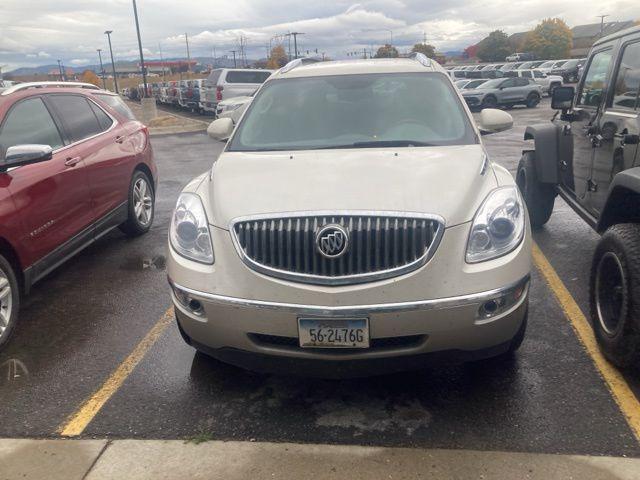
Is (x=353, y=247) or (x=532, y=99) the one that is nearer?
(x=353, y=247)

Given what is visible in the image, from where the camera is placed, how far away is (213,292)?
9.61ft

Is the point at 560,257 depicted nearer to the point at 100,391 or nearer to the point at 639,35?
the point at 639,35

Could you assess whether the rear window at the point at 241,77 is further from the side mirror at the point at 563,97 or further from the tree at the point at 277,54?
the tree at the point at 277,54

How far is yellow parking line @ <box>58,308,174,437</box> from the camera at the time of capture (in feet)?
10.1

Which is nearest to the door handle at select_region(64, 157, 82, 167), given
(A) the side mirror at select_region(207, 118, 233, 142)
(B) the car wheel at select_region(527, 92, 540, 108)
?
(A) the side mirror at select_region(207, 118, 233, 142)

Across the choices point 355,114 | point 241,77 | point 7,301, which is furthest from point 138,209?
point 241,77

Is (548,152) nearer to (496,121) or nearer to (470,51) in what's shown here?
(496,121)

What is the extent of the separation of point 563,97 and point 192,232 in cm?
378

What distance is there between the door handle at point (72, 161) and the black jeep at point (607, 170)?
414cm

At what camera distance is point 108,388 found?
346 centimetres

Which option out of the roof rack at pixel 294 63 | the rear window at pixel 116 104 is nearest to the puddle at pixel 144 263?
the rear window at pixel 116 104

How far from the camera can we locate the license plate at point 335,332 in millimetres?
2783

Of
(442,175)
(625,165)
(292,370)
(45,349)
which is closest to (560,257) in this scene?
(625,165)

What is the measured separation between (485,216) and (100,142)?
4141mm
